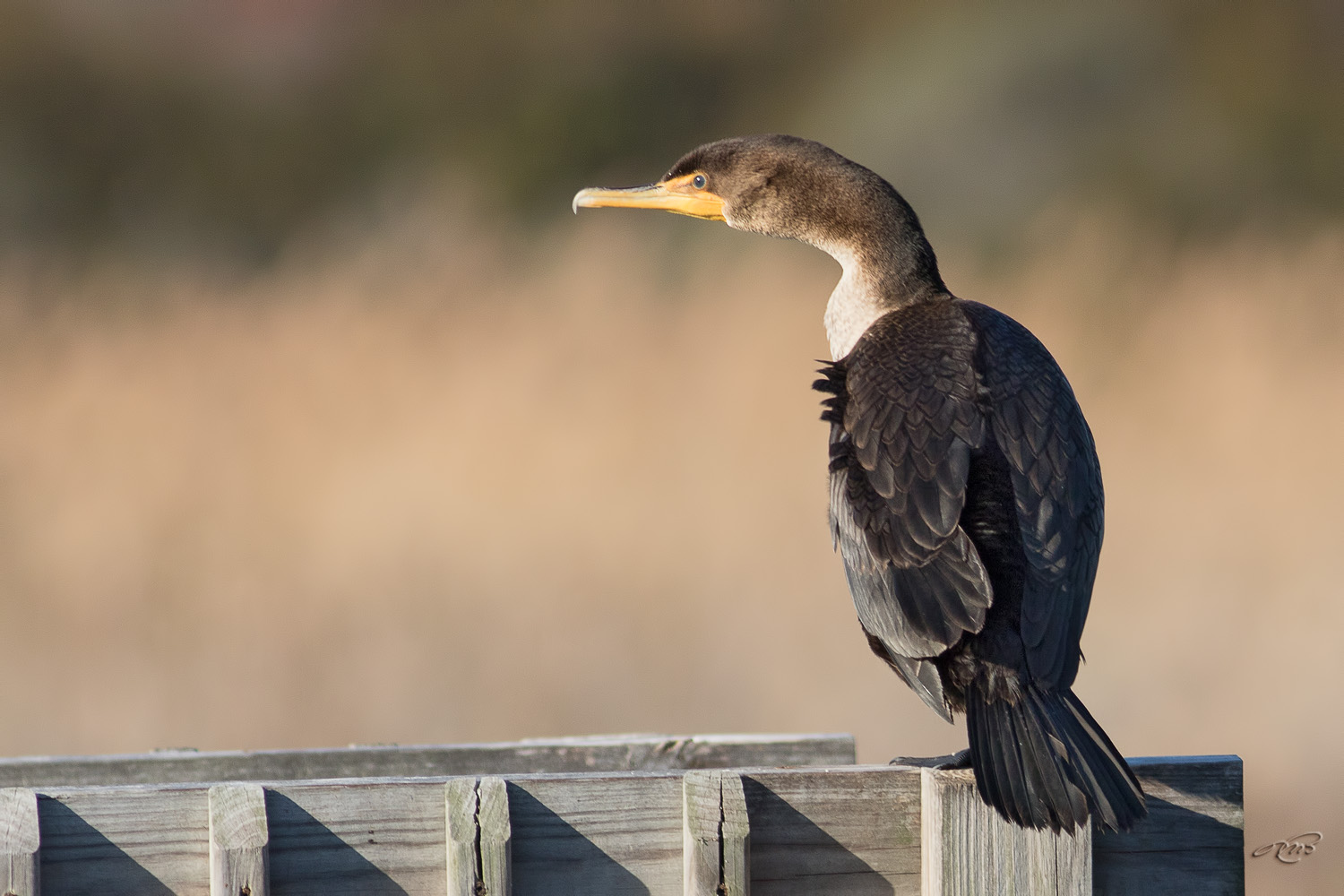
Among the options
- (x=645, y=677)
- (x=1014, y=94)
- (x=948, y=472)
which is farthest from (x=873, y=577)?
(x=1014, y=94)

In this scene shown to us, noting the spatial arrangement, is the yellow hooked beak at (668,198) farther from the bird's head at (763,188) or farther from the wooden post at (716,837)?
the wooden post at (716,837)

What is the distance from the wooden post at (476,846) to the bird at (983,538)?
583 mm

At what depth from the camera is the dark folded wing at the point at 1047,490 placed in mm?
1987

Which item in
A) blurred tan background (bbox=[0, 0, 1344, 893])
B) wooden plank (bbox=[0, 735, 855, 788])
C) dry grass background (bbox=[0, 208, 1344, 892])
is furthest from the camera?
blurred tan background (bbox=[0, 0, 1344, 893])

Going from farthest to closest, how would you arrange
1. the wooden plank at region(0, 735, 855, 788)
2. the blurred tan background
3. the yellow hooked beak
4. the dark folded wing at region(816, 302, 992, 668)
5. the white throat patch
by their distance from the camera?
the blurred tan background
the yellow hooked beak
the white throat patch
the wooden plank at region(0, 735, 855, 788)
the dark folded wing at region(816, 302, 992, 668)

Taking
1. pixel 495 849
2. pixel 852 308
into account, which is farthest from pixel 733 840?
pixel 852 308

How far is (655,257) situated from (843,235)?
14.0ft

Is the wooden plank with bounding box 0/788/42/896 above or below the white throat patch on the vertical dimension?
below

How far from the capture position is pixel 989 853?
171 centimetres

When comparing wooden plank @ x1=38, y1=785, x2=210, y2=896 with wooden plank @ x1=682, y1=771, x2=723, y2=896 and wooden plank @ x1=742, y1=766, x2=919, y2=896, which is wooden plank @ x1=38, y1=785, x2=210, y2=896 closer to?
wooden plank @ x1=682, y1=771, x2=723, y2=896

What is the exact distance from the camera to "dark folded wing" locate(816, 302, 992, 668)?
199 centimetres

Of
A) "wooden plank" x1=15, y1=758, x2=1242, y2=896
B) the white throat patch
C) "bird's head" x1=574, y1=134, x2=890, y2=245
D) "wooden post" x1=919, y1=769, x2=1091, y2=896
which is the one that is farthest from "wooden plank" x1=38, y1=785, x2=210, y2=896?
"bird's head" x1=574, y1=134, x2=890, y2=245

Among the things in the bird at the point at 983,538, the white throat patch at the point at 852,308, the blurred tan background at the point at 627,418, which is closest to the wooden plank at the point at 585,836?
the bird at the point at 983,538

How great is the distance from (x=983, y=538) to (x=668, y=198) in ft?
4.55
